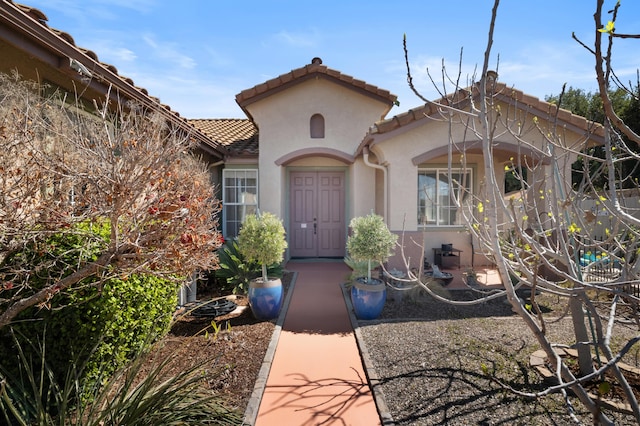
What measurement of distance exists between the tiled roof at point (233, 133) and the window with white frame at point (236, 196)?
2.54 feet

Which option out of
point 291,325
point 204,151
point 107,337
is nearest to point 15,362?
point 107,337

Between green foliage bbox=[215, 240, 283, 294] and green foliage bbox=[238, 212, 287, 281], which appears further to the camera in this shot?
green foliage bbox=[215, 240, 283, 294]

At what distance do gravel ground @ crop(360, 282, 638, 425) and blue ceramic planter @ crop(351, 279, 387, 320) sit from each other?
0.19 meters

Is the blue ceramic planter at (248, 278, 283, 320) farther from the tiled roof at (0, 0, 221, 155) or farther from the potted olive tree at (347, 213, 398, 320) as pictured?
the tiled roof at (0, 0, 221, 155)

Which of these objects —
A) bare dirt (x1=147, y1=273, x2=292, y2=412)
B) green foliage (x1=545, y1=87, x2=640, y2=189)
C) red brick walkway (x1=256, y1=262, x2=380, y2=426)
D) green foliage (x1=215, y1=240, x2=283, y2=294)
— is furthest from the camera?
green foliage (x1=545, y1=87, x2=640, y2=189)

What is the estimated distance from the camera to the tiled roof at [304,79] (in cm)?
1097

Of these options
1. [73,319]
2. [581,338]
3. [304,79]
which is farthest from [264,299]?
[304,79]

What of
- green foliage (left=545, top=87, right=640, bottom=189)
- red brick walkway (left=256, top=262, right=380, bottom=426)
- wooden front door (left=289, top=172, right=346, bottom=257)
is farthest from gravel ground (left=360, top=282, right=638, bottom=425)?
green foliage (left=545, top=87, right=640, bottom=189)

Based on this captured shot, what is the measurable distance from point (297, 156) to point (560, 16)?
8824mm

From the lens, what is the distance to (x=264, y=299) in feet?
21.5

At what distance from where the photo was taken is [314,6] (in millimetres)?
5031

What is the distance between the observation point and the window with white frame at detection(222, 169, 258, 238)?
11.8 metres

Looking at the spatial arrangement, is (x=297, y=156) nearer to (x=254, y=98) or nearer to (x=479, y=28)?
(x=254, y=98)

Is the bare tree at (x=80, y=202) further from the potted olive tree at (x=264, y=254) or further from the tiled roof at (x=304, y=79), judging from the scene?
the tiled roof at (x=304, y=79)
